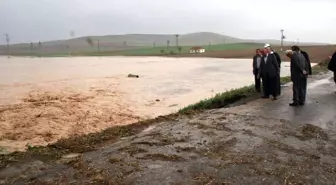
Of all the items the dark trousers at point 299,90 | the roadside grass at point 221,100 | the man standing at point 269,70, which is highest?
the man standing at point 269,70

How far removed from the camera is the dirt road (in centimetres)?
564

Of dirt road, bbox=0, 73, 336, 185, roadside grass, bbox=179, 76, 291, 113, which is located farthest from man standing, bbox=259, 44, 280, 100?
dirt road, bbox=0, 73, 336, 185

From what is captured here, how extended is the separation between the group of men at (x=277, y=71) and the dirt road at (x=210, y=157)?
1.89 metres

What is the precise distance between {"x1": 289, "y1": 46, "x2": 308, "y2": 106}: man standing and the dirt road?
1742 mm

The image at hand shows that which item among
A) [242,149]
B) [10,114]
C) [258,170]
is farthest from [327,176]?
[10,114]

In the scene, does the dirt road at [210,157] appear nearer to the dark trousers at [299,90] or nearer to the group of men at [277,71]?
Answer: the dark trousers at [299,90]

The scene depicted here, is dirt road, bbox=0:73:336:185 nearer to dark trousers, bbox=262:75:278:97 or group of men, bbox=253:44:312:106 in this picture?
group of men, bbox=253:44:312:106

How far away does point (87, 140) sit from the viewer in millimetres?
7938

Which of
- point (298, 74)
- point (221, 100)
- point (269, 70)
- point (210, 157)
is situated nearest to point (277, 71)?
point (269, 70)

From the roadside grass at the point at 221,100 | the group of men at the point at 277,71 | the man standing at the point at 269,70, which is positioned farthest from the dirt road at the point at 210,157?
the roadside grass at the point at 221,100

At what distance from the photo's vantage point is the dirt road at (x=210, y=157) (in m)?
5.64

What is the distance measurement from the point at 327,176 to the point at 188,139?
2.59m

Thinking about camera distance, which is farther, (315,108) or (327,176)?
(315,108)

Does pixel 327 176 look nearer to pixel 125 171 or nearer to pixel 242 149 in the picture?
pixel 242 149
